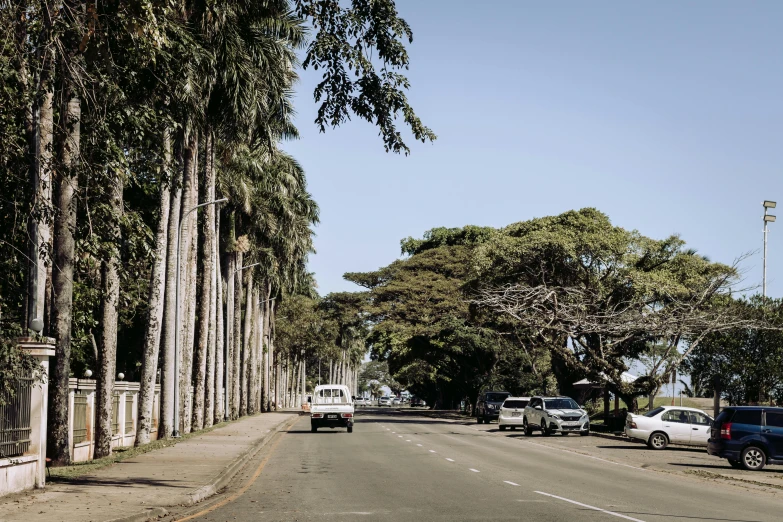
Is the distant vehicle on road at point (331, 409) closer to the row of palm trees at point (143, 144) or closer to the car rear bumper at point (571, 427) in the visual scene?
the row of palm trees at point (143, 144)

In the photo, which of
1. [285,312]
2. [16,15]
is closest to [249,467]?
[16,15]

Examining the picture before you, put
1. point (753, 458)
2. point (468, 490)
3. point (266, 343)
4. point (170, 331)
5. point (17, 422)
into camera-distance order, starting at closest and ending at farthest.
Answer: point (17, 422)
point (468, 490)
point (753, 458)
point (170, 331)
point (266, 343)

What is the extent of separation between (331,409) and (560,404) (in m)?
10.2

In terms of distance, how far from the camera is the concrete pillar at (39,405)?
54.9 ft

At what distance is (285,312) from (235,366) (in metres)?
26.5

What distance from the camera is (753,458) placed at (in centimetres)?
2598

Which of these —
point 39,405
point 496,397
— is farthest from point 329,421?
point 39,405

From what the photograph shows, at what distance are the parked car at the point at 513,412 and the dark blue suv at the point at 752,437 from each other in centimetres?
2273

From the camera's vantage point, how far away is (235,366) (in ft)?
203

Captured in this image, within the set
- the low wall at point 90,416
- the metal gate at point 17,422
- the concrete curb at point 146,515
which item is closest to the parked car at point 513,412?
the low wall at point 90,416

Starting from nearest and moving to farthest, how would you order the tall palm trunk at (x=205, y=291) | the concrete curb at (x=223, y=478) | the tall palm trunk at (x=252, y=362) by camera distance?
the concrete curb at (x=223, y=478) < the tall palm trunk at (x=205, y=291) < the tall palm trunk at (x=252, y=362)

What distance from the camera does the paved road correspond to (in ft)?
47.2

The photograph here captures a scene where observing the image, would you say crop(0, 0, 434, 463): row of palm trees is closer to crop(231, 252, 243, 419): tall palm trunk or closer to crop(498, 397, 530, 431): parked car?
crop(231, 252, 243, 419): tall palm trunk

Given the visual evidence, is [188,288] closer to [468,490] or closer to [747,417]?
[747,417]
